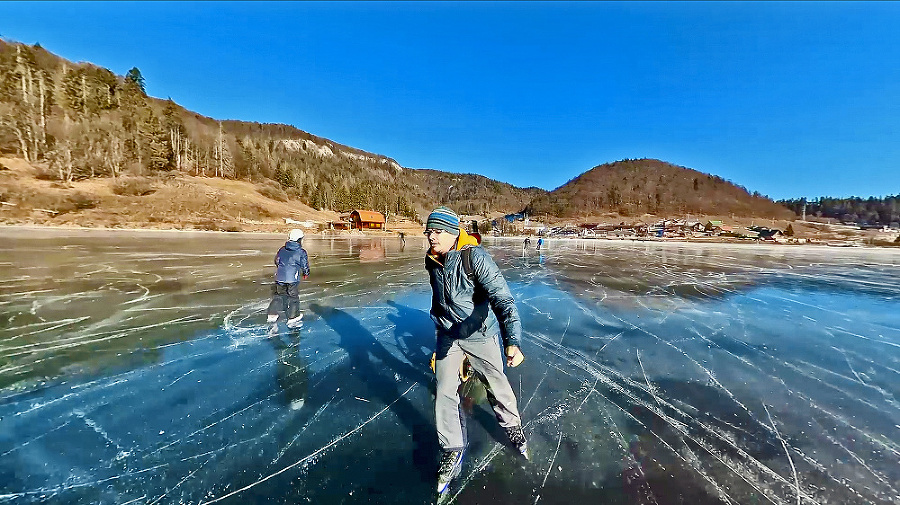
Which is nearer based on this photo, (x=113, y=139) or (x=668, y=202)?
(x=113, y=139)

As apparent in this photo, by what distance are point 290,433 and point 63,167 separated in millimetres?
62714

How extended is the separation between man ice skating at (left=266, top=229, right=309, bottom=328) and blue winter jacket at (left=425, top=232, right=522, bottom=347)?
3732 mm

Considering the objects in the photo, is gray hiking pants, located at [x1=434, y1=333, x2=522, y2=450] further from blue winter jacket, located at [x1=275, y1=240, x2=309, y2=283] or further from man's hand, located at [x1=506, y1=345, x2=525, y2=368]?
blue winter jacket, located at [x1=275, y1=240, x2=309, y2=283]

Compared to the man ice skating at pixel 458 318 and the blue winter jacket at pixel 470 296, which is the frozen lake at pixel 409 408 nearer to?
the man ice skating at pixel 458 318

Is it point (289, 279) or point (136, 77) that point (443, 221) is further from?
point (136, 77)

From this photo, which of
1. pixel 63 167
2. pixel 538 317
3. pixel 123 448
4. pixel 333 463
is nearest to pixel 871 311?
pixel 538 317

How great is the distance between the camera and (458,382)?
2.53m

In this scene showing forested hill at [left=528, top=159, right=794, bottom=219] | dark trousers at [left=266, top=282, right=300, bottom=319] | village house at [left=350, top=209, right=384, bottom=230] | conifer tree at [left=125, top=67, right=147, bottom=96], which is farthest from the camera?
forested hill at [left=528, top=159, right=794, bottom=219]

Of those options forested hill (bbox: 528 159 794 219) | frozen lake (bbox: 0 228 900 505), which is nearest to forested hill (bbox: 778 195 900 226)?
forested hill (bbox: 528 159 794 219)

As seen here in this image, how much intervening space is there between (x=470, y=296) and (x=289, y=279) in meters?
4.12

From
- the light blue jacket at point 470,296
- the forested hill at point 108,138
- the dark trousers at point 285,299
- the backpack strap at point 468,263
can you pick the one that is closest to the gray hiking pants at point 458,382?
the light blue jacket at point 470,296

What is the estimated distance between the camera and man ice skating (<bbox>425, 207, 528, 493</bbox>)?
2.47 m

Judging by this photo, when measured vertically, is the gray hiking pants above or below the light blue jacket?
below

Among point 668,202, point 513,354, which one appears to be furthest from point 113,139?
point 668,202
